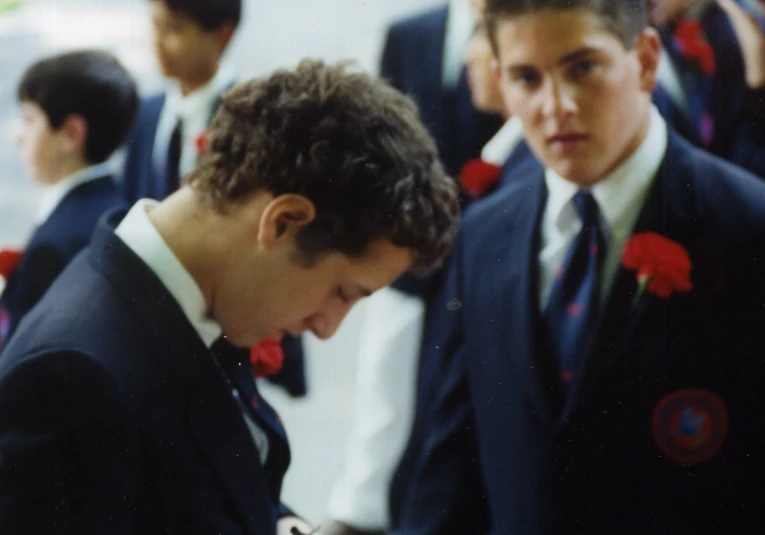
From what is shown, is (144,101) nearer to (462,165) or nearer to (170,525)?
(462,165)

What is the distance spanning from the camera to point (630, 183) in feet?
3.53

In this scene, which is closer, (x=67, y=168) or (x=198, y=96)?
(x=198, y=96)

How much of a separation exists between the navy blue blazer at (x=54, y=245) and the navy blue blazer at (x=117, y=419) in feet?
0.89

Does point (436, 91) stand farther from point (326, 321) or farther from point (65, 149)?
point (65, 149)

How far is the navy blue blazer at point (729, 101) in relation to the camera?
41.2 inches

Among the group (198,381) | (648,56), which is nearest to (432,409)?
(198,381)

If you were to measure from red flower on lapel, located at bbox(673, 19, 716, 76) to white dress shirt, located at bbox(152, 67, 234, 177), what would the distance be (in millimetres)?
616

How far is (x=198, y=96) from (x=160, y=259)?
344mm

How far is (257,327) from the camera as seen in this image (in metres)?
1.13

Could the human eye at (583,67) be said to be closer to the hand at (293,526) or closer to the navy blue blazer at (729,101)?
the navy blue blazer at (729,101)

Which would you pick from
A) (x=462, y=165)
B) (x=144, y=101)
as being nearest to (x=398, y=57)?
(x=462, y=165)

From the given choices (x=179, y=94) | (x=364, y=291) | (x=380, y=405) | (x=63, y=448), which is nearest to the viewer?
(x=63, y=448)

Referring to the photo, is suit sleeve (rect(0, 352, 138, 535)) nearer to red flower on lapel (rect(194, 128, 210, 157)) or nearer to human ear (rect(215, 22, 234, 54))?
red flower on lapel (rect(194, 128, 210, 157))

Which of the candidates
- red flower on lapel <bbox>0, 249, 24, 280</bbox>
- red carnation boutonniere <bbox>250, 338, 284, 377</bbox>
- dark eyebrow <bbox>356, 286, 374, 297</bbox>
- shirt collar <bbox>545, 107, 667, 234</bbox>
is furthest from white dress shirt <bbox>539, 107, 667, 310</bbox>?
red flower on lapel <bbox>0, 249, 24, 280</bbox>
